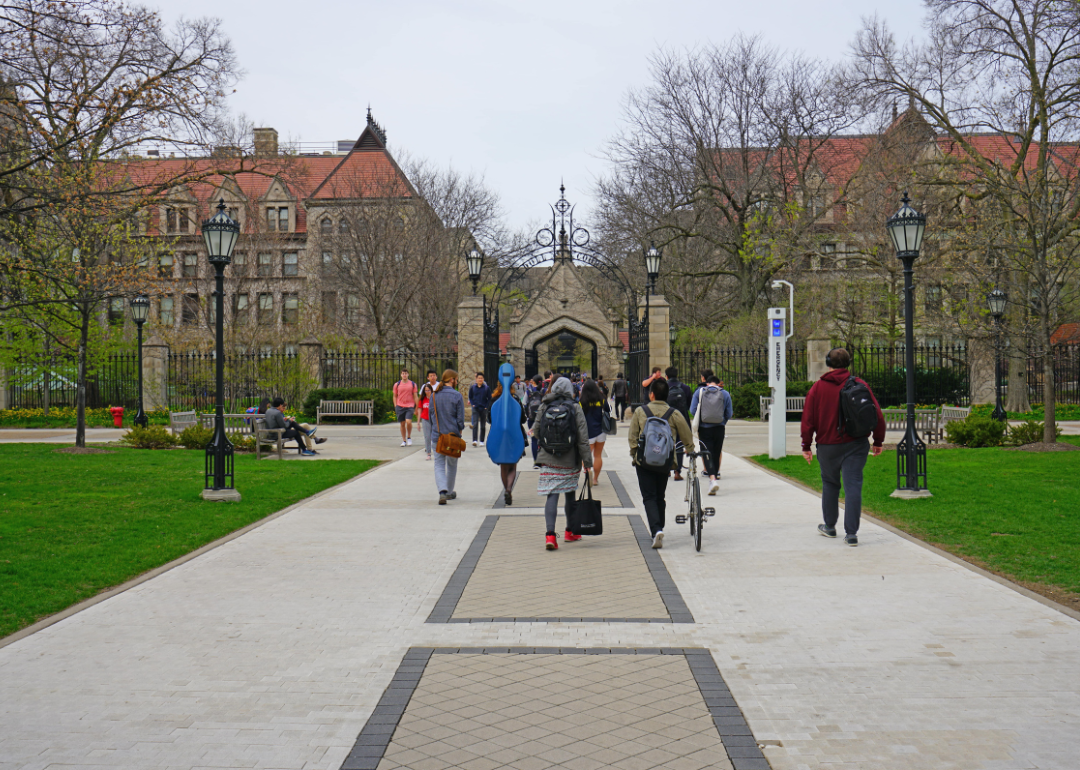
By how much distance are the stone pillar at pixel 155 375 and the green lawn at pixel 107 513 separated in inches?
536

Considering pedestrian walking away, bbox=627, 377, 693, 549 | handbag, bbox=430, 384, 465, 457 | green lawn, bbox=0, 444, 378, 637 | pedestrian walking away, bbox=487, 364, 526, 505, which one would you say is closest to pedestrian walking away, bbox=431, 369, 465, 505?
handbag, bbox=430, 384, 465, 457

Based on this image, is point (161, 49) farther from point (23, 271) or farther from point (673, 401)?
point (673, 401)

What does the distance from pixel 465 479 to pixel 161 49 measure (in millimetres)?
14333

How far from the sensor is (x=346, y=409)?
99.6 feet

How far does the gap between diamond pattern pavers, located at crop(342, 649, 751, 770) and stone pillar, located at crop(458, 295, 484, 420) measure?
2480cm

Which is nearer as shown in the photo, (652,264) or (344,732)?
(344,732)

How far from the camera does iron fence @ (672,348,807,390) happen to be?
106 feet

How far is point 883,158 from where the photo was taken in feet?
89.9

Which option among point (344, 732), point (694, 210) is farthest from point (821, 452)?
point (694, 210)

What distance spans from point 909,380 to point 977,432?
26.7ft

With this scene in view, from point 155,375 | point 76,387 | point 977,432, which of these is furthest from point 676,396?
point 76,387

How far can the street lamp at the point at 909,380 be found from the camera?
12.2m

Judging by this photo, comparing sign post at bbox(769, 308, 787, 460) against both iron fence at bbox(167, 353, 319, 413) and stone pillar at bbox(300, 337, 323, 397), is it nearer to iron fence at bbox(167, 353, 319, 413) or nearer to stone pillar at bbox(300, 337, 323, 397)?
stone pillar at bbox(300, 337, 323, 397)

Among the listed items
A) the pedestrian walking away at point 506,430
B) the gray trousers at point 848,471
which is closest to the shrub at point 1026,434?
the gray trousers at point 848,471
